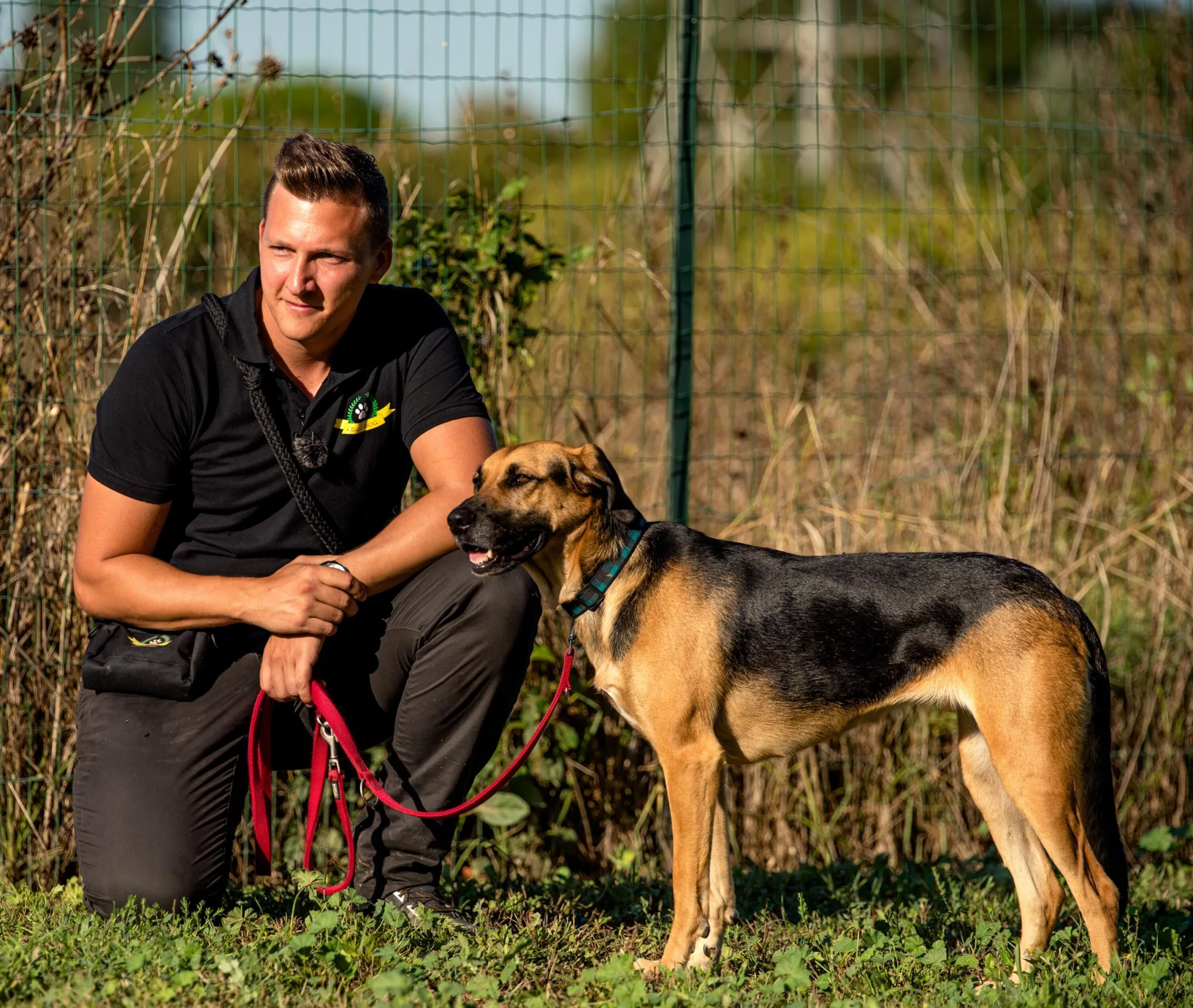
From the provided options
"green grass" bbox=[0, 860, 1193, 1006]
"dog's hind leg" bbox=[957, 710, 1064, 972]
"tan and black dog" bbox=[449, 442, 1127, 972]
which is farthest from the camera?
"dog's hind leg" bbox=[957, 710, 1064, 972]

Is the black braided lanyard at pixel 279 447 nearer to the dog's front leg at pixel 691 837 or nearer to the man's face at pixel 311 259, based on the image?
the man's face at pixel 311 259

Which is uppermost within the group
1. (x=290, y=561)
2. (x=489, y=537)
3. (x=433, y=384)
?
(x=433, y=384)

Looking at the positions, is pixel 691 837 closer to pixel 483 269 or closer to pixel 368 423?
pixel 368 423

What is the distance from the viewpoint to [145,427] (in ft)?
12.3

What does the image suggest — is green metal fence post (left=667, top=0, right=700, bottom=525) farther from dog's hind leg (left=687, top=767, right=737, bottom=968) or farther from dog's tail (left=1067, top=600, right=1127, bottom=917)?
dog's tail (left=1067, top=600, right=1127, bottom=917)

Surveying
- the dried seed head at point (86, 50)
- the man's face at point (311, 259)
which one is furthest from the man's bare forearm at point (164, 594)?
the dried seed head at point (86, 50)

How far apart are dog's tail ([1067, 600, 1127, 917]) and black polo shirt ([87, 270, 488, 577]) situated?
215 centimetres

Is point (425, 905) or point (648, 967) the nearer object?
point (648, 967)

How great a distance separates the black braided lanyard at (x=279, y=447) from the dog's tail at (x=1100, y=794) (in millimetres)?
2382

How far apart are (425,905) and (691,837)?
0.88m

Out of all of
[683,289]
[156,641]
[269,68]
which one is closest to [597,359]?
[683,289]

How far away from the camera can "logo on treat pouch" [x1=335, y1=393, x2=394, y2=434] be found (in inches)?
155

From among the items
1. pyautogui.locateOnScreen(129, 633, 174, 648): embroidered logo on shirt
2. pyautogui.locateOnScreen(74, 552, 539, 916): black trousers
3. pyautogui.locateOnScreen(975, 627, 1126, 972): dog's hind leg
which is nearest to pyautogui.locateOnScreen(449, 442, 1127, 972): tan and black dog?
pyautogui.locateOnScreen(975, 627, 1126, 972): dog's hind leg

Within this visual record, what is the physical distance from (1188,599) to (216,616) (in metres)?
4.36
